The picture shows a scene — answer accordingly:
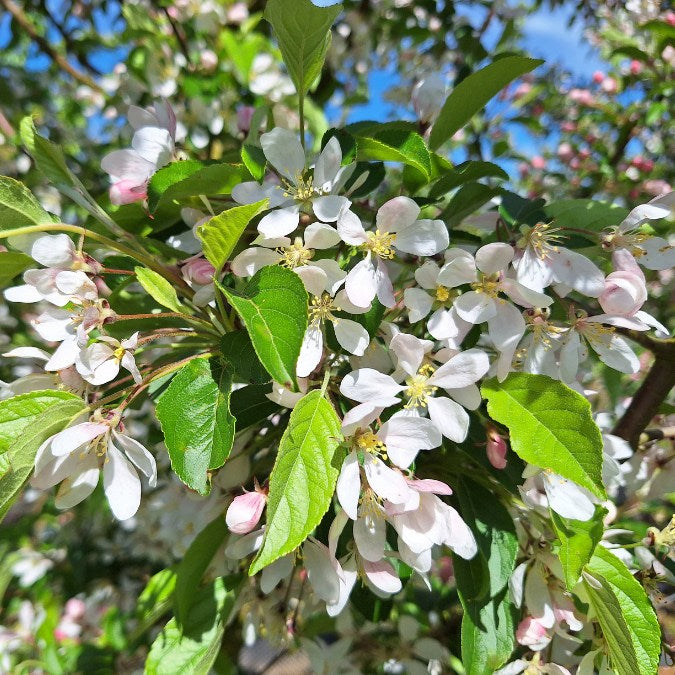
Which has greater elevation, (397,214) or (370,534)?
(397,214)

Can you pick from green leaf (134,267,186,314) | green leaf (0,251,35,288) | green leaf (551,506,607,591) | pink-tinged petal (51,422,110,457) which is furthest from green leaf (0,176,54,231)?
green leaf (551,506,607,591)

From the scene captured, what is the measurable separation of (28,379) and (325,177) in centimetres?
47

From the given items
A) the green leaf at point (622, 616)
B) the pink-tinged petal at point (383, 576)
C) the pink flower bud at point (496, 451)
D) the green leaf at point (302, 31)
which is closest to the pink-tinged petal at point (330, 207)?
the green leaf at point (302, 31)

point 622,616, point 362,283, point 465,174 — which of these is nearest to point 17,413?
point 362,283

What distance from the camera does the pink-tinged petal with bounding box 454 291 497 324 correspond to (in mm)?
703

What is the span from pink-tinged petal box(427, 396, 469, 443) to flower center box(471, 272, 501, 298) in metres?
0.14

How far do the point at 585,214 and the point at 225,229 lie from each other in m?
0.52

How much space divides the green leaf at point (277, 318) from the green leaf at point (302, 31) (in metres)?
0.34

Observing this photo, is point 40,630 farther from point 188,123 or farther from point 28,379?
point 188,123

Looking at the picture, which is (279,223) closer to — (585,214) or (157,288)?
(157,288)

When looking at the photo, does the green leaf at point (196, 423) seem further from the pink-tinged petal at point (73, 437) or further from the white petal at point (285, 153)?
the white petal at point (285, 153)

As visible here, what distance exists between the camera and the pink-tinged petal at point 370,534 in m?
0.71

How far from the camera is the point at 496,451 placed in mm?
730

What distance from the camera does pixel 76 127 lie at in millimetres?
3256
